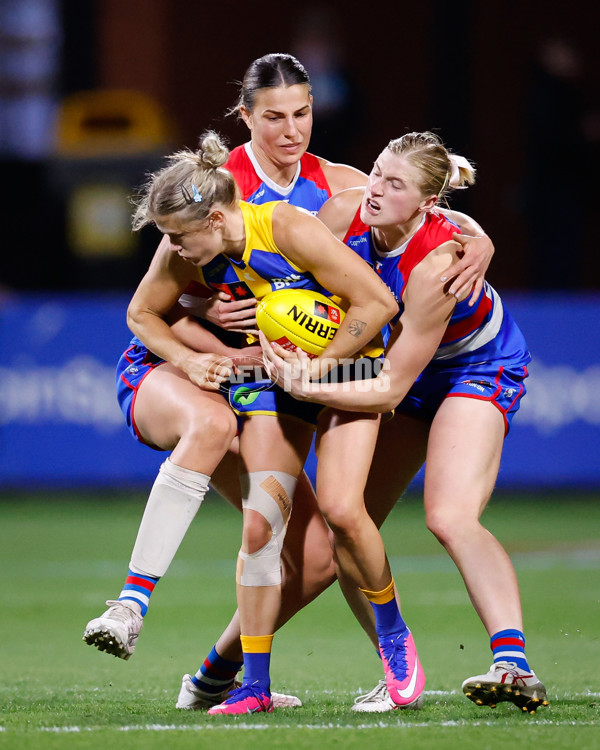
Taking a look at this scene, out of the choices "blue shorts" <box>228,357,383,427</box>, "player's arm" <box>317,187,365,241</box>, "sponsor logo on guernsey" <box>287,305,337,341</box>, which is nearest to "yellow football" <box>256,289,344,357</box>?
"sponsor logo on guernsey" <box>287,305,337,341</box>

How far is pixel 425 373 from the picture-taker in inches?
183

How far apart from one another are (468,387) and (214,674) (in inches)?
53.8

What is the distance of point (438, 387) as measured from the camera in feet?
15.2

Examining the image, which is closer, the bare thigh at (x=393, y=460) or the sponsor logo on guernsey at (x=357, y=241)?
the sponsor logo on guernsey at (x=357, y=241)

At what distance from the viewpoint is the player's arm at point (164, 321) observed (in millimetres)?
4457

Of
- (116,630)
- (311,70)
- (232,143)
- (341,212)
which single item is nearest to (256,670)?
(116,630)

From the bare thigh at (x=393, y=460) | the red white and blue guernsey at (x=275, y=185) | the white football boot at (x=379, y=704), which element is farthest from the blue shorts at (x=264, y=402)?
the white football boot at (x=379, y=704)

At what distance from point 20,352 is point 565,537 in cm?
425

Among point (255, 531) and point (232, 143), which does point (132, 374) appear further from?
point (232, 143)

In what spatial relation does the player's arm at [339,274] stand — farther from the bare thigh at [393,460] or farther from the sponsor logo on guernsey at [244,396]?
the bare thigh at [393,460]

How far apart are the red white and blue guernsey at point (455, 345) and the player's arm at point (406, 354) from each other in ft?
0.44

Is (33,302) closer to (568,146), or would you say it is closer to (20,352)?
(20,352)

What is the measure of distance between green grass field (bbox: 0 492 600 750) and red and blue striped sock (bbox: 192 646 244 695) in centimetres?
15

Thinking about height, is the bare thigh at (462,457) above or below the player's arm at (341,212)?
below
